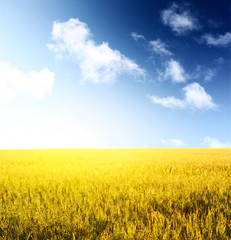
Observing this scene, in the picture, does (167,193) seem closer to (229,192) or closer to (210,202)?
(210,202)

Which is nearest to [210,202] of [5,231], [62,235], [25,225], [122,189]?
[122,189]

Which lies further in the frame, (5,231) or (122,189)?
(122,189)

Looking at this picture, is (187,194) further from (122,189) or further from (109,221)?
(109,221)

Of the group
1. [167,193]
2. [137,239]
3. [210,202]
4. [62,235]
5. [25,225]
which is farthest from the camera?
[167,193]

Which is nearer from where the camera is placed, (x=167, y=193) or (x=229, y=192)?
(x=167, y=193)

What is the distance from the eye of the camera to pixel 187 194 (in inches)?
180

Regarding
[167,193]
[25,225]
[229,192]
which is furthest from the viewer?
[229,192]

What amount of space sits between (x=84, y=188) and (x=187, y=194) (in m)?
2.97

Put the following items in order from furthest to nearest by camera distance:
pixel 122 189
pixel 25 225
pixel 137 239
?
pixel 122 189, pixel 25 225, pixel 137 239

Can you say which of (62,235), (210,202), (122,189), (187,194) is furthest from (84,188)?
(210,202)

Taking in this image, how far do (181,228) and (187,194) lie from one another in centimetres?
179

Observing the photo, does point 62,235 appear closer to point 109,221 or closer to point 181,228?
point 109,221

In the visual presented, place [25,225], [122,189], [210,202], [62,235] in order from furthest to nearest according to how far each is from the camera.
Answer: [122,189] → [210,202] → [25,225] → [62,235]

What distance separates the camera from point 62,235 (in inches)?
114
